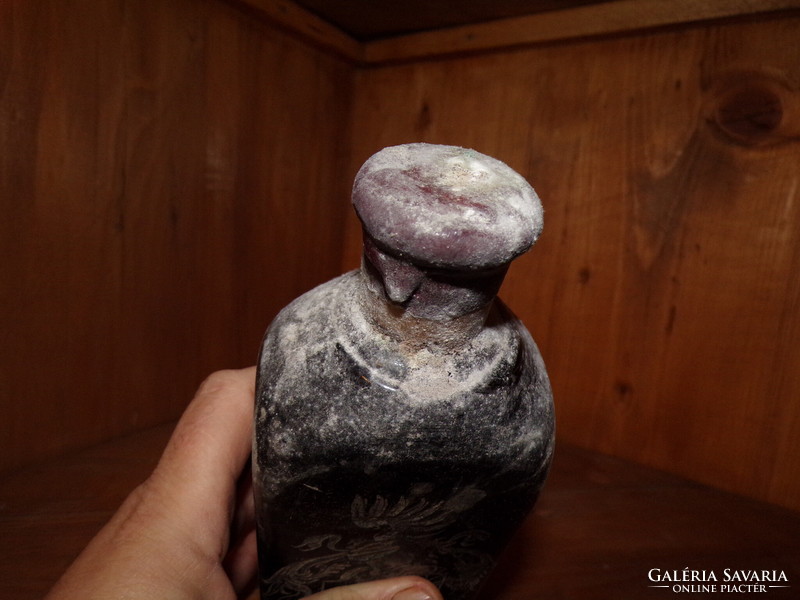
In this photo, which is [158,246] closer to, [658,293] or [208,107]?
[208,107]

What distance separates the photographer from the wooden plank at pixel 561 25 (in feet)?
2.87

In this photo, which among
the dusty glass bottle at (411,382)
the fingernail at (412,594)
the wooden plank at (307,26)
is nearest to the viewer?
the dusty glass bottle at (411,382)

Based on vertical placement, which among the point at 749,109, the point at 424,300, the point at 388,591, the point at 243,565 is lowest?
the point at 243,565

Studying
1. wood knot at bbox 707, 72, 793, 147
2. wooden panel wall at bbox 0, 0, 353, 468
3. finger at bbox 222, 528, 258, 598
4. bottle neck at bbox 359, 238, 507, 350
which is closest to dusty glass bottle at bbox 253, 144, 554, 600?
bottle neck at bbox 359, 238, 507, 350

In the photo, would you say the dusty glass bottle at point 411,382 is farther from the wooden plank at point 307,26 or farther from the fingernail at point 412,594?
the wooden plank at point 307,26

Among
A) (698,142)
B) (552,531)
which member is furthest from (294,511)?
(698,142)

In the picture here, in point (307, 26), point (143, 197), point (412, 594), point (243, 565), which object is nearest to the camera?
point (412, 594)

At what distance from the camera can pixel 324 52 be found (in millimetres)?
1200

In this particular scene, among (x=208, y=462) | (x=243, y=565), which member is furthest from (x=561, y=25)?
(x=243, y=565)

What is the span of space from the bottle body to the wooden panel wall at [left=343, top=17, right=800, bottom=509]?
20.4 inches

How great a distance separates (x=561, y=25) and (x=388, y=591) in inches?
36.2

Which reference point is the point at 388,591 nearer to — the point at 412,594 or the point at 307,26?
the point at 412,594

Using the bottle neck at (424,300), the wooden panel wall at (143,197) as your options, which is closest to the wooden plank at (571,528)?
the wooden panel wall at (143,197)

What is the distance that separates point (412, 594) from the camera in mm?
587
